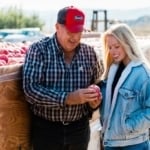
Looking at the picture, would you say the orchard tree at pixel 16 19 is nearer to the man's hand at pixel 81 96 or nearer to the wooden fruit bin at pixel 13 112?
the wooden fruit bin at pixel 13 112

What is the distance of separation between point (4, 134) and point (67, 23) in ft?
2.59

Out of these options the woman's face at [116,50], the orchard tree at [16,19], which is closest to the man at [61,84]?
the woman's face at [116,50]

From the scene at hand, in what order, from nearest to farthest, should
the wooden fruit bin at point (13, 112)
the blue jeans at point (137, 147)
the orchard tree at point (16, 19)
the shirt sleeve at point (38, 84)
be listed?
1. the shirt sleeve at point (38, 84)
2. the wooden fruit bin at point (13, 112)
3. the blue jeans at point (137, 147)
4. the orchard tree at point (16, 19)

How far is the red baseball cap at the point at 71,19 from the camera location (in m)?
2.91

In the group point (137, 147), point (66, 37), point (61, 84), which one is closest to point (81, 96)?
point (61, 84)

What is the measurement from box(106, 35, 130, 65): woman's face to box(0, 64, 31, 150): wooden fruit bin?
58cm

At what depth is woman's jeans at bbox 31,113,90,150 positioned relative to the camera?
306 centimetres

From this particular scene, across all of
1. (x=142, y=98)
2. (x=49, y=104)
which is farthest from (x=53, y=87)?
(x=142, y=98)

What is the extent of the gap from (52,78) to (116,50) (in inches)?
18.6

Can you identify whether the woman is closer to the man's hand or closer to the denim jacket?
the denim jacket

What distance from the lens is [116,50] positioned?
3119 millimetres

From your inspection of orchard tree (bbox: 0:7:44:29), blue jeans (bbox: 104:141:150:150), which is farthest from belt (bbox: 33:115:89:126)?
orchard tree (bbox: 0:7:44:29)

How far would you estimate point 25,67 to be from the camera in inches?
116

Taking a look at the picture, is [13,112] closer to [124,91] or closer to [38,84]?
[38,84]
